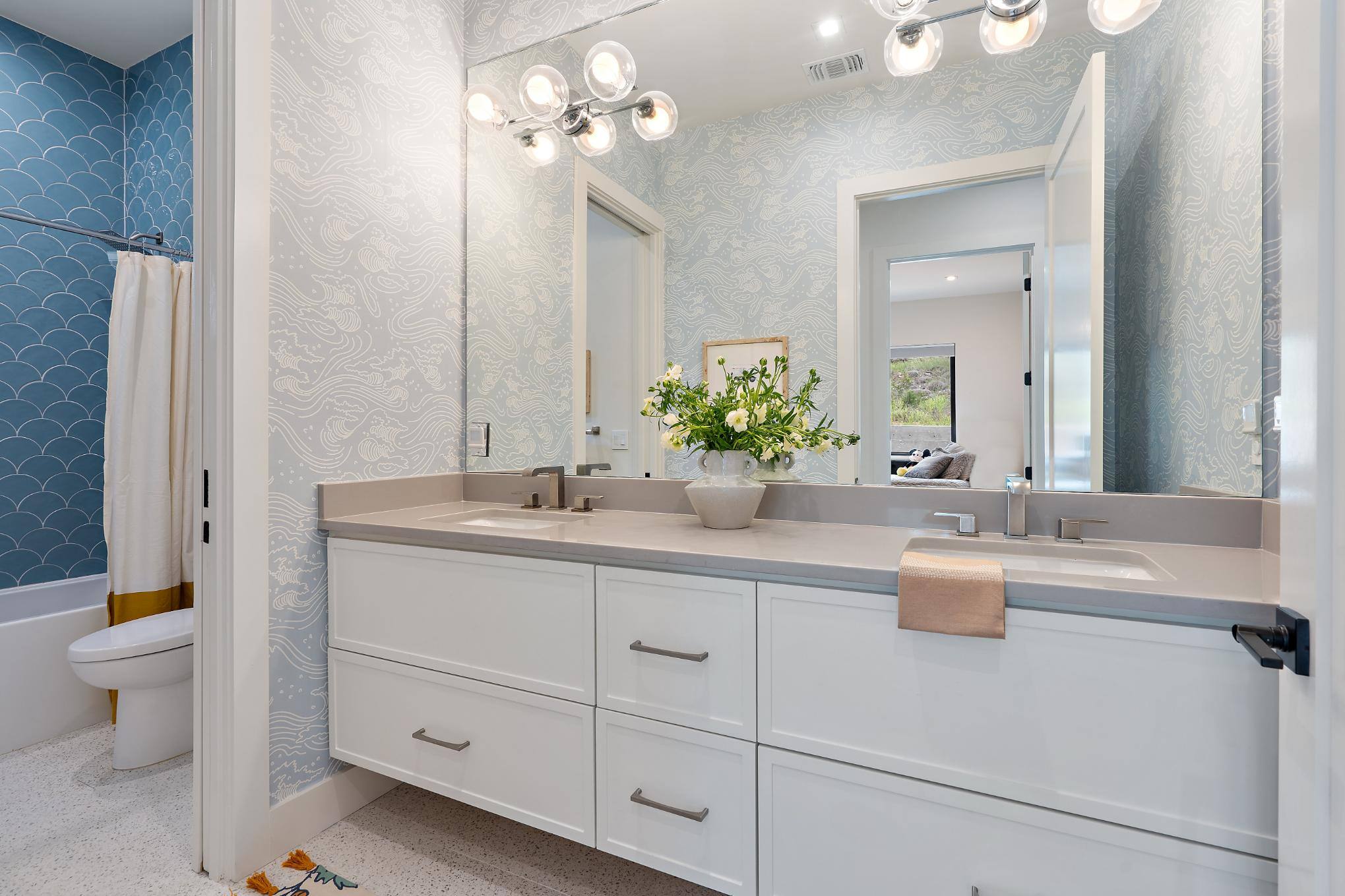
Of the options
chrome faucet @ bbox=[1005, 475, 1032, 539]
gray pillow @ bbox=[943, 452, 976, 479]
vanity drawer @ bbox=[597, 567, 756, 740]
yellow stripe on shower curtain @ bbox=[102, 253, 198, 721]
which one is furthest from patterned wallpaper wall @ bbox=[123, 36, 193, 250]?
chrome faucet @ bbox=[1005, 475, 1032, 539]

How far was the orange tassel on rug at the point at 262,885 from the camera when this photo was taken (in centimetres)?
137

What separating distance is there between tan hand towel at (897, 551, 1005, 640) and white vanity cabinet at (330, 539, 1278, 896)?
0.03m

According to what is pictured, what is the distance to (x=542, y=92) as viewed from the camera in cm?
185

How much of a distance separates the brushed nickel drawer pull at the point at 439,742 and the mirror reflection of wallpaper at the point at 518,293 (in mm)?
821

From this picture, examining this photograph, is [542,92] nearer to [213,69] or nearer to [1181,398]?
[213,69]

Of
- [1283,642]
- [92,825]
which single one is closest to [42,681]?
[92,825]

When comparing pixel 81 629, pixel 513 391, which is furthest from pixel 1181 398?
pixel 81 629

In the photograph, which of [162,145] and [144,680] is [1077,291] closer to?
[144,680]

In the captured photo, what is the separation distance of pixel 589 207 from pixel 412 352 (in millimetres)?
687

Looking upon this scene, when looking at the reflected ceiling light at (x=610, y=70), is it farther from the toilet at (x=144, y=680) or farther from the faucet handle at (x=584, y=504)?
Result: the toilet at (x=144, y=680)

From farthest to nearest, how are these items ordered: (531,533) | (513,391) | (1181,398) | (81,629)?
(81,629)
(513,391)
(531,533)
(1181,398)

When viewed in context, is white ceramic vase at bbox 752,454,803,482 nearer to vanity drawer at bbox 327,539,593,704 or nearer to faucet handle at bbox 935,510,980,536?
faucet handle at bbox 935,510,980,536

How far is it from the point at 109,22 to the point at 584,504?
110 inches

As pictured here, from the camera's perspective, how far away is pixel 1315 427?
63 cm
